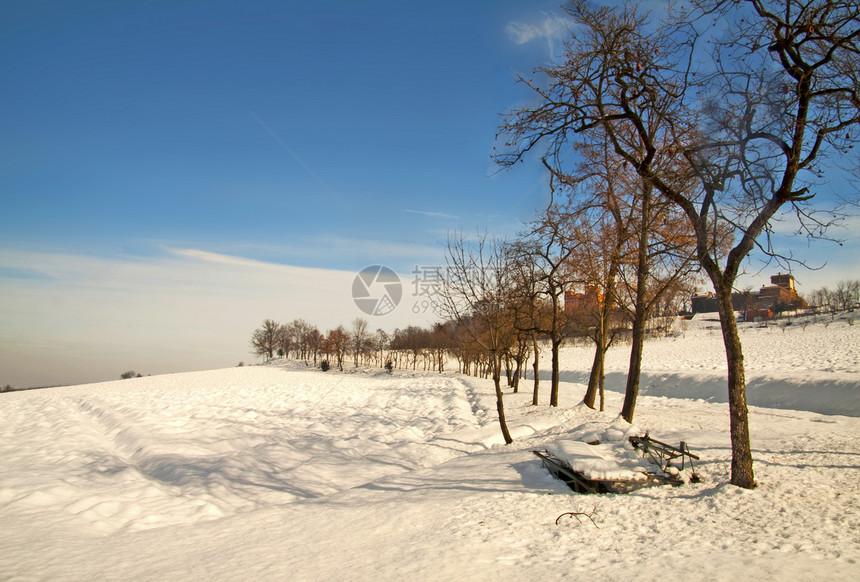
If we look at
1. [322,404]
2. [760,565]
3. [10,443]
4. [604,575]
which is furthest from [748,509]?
[322,404]

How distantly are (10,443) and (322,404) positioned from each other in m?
15.3

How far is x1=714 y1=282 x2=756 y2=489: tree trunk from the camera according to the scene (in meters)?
6.98

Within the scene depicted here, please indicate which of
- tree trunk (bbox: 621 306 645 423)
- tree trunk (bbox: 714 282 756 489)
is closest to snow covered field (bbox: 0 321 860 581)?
tree trunk (bbox: 714 282 756 489)

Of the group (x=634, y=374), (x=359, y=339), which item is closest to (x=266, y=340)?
(x=359, y=339)

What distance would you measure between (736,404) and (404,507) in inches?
246

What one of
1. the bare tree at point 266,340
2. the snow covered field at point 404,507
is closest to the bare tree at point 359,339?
the bare tree at point 266,340

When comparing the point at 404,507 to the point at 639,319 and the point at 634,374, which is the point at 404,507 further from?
the point at 639,319

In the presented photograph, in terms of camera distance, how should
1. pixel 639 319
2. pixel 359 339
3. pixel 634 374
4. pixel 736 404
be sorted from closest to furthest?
pixel 736 404 < pixel 634 374 < pixel 639 319 < pixel 359 339

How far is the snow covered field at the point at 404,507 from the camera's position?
516 centimetres

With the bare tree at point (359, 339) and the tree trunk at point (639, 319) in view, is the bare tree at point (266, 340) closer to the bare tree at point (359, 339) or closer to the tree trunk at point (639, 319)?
the bare tree at point (359, 339)

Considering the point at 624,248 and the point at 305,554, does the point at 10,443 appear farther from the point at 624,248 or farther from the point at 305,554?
the point at 624,248

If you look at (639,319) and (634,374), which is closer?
(634,374)

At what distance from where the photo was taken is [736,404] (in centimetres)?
731

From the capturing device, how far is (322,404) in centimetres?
2772
